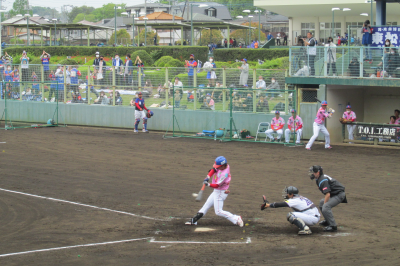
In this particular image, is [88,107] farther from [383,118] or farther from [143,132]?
[383,118]

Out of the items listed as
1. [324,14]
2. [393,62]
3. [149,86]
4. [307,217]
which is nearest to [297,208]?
[307,217]

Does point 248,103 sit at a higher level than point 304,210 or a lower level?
higher

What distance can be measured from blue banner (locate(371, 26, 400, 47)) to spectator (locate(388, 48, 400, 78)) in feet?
4.88

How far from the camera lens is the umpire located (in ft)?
33.2

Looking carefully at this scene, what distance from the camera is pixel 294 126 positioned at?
856 inches

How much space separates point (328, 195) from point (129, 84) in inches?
757

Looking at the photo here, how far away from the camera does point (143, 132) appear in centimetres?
2666

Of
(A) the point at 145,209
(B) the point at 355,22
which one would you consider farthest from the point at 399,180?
(B) the point at 355,22

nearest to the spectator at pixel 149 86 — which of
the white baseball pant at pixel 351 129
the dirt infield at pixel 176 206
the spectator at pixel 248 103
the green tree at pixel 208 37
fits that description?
the spectator at pixel 248 103

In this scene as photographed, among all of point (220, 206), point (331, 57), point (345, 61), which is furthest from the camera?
point (331, 57)

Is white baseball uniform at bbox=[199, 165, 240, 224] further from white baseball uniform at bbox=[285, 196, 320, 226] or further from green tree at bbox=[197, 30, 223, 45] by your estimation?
green tree at bbox=[197, 30, 223, 45]

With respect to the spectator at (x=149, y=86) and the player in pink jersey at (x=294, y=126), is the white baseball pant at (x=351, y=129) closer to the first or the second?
the player in pink jersey at (x=294, y=126)

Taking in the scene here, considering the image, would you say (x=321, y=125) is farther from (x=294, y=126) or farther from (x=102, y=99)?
(x=102, y=99)

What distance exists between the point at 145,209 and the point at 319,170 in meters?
4.21
